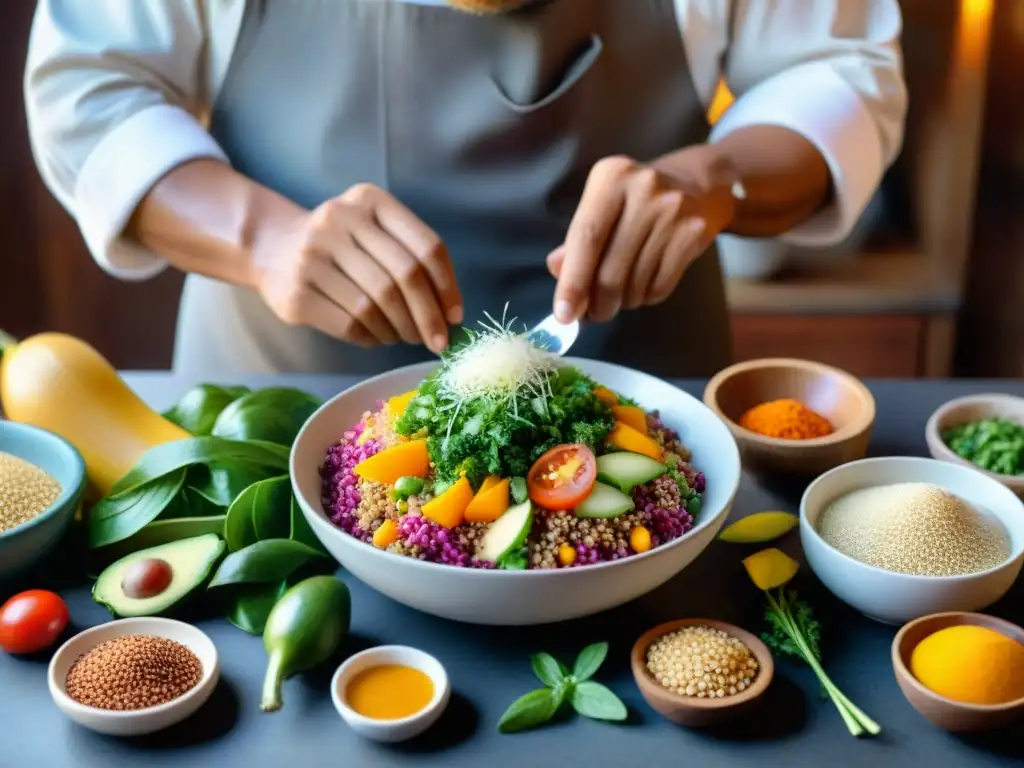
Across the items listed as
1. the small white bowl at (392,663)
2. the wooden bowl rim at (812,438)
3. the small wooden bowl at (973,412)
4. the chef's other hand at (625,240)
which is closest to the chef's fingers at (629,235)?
the chef's other hand at (625,240)

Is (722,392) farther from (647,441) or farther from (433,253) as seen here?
(433,253)

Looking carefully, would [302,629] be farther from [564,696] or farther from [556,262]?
[556,262]

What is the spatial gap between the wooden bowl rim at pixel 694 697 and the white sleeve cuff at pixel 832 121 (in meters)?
0.74

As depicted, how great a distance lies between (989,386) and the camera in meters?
1.40

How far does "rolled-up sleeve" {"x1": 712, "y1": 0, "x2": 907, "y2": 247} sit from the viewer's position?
4.60ft

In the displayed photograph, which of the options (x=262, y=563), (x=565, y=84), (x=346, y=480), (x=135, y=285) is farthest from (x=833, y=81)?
(x=135, y=285)

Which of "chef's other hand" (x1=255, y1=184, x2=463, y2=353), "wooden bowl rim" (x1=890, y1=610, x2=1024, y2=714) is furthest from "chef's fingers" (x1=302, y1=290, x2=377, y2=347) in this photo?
"wooden bowl rim" (x1=890, y1=610, x2=1024, y2=714)

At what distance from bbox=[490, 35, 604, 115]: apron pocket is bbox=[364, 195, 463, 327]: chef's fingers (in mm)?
322

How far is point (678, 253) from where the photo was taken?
120 centimetres

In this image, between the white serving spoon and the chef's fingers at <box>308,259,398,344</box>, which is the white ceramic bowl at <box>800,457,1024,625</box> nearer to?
the white serving spoon

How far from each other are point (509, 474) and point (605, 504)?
0.29 ft

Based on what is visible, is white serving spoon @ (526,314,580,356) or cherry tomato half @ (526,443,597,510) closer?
cherry tomato half @ (526,443,597,510)

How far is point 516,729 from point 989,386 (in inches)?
35.2

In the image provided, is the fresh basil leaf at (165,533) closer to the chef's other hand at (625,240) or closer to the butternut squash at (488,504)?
the butternut squash at (488,504)
